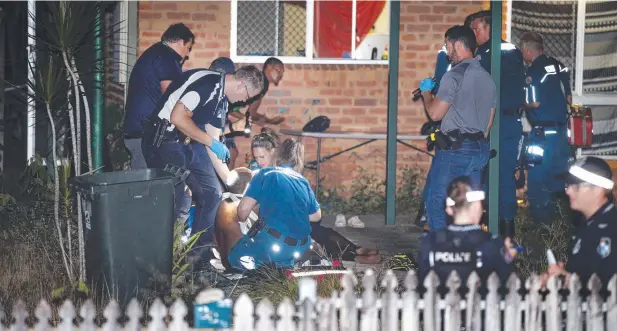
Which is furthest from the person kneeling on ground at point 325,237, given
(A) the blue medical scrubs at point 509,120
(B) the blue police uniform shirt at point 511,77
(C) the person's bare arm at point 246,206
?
(B) the blue police uniform shirt at point 511,77

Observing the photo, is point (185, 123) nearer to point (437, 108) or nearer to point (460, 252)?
point (437, 108)

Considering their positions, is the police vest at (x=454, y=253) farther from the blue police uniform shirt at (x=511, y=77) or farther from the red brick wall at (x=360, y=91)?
the red brick wall at (x=360, y=91)

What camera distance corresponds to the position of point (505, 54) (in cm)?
1052

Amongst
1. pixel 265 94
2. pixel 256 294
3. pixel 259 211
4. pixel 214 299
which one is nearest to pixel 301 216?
pixel 259 211

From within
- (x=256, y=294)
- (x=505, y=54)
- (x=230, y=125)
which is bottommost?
(x=256, y=294)

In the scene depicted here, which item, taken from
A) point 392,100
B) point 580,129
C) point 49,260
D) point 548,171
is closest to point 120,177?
point 49,260

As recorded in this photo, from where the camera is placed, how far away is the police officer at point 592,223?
6.00 metres

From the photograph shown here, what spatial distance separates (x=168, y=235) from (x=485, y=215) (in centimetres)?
322

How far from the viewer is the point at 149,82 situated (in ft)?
30.9

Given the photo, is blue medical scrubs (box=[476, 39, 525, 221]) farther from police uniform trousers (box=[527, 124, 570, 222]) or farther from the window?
the window

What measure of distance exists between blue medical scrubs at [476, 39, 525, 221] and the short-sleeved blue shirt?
9.66ft

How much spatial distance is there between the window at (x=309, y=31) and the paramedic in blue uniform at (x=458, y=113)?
184 inches

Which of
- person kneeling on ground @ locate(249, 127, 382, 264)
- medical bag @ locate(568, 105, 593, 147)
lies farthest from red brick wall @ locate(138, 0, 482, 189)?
person kneeling on ground @ locate(249, 127, 382, 264)

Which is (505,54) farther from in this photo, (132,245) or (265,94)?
(132,245)
